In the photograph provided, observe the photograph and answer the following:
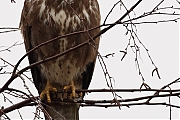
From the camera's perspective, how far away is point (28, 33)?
4098 millimetres

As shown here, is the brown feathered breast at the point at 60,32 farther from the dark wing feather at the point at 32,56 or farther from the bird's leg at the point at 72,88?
the bird's leg at the point at 72,88

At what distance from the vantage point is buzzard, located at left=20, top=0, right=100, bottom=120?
3.79m

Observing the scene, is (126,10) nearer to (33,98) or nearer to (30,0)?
(33,98)

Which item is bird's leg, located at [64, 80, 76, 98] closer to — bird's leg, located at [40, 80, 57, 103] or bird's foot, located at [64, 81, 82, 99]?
bird's foot, located at [64, 81, 82, 99]

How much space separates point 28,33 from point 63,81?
2.06 feet

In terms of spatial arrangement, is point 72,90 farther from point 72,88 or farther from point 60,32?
point 60,32

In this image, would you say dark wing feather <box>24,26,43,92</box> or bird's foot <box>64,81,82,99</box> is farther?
dark wing feather <box>24,26,43,92</box>

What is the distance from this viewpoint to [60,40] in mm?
3879

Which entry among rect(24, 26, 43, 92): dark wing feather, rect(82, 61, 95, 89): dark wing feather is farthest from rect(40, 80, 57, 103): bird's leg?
rect(82, 61, 95, 89): dark wing feather

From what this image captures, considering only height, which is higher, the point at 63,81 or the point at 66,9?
the point at 66,9

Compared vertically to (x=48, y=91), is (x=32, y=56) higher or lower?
higher

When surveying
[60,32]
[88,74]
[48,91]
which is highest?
[60,32]

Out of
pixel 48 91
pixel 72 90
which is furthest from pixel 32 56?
pixel 72 90

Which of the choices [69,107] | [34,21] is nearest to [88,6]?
[34,21]
